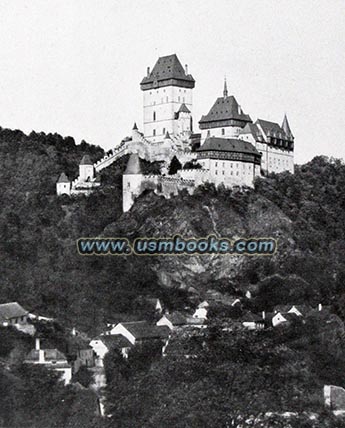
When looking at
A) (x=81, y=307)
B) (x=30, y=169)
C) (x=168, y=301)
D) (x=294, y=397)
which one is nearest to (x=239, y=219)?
(x=168, y=301)

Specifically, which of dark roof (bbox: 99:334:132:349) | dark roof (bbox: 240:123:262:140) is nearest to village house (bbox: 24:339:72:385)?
dark roof (bbox: 99:334:132:349)

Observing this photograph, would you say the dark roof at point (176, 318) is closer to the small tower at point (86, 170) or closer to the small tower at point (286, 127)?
the small tower at point (86, 170)

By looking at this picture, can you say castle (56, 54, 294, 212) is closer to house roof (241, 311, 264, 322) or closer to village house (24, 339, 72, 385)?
house roof (241, 311, 264, 322)

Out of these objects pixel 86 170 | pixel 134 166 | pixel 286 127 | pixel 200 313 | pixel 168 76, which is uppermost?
pixel 168 76

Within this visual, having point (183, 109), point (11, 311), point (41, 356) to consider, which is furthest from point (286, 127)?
point (41, 356)

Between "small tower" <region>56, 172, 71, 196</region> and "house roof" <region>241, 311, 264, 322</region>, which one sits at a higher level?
"small tower" <region>56, 172, 71, 196</region>

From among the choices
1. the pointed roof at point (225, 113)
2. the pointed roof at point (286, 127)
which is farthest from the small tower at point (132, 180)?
the pointed roof at point (286, 127)

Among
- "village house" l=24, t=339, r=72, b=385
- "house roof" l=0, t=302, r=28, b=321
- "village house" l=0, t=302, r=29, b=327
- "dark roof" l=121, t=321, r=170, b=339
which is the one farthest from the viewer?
"house roof" l=0, t=302, r=28, b=321

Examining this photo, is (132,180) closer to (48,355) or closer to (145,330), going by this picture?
(145,330)

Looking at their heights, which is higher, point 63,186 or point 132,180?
point 63,186
